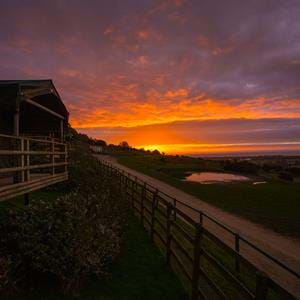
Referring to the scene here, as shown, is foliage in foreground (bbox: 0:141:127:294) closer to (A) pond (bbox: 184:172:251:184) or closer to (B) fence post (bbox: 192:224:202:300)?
(B) fence post (bbox: 192:224:202:300)

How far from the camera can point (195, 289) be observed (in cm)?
632

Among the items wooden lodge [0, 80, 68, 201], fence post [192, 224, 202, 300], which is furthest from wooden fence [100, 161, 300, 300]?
wooden lodge [0, 80, 68, 201]

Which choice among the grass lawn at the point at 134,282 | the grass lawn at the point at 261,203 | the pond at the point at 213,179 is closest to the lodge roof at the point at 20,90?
the grass lawn at the point at 134,282

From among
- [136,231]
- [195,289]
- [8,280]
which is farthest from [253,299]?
[136,231]

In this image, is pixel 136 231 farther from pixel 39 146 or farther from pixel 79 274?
pixel 39 146

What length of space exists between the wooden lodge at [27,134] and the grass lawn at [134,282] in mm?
2620

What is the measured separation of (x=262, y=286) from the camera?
384cm

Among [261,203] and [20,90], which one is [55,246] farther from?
[261,203]

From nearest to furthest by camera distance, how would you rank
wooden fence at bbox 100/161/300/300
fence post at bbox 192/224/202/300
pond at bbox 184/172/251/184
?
1. wooden fence at bbox 100/161/300/300
2. fence post at bbox 192/224/202/300
3. pond at bbox 184/172/251/184

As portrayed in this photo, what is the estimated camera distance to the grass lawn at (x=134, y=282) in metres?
6.96

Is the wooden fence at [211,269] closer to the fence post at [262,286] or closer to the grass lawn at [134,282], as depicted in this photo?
the fence post at [262,286]

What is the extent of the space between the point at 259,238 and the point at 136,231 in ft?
16.8

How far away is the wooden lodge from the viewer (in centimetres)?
909

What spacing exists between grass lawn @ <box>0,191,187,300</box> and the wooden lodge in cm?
262
